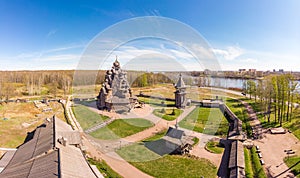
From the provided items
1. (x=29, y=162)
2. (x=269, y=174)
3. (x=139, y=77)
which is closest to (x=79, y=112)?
(x=29, y=162)

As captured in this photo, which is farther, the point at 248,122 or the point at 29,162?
the point at 248,122

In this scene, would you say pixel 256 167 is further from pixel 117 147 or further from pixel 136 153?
pixel 117 147

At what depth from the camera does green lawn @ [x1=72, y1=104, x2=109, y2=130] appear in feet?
99.3

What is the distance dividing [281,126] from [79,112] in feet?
111

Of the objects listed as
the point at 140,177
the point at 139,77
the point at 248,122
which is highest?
the point at 139,77

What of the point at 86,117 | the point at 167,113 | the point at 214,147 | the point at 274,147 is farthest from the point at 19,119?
the point at 274,147

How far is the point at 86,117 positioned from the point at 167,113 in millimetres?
14895

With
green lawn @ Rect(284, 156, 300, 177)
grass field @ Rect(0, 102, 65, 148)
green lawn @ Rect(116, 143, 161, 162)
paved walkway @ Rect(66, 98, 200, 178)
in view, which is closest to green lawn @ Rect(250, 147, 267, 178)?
green lawn @ Rect(284, 156, 300, 177)

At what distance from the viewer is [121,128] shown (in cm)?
2883

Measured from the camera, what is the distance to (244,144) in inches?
899

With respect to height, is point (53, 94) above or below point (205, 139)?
above

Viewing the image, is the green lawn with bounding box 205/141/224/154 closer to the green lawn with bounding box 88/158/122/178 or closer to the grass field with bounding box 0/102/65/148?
the green lawn with bounding box 88/158/122/178

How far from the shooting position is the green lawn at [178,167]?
17438 millimetres

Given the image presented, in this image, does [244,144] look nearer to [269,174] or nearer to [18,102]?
Answer: [269,174]
